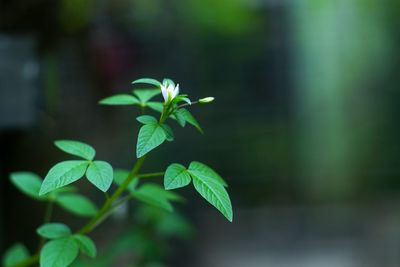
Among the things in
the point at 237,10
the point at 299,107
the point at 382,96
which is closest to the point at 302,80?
the point at 299,107

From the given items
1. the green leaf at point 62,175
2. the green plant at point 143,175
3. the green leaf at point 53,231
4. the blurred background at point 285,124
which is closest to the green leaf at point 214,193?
the green plant at point 143,175

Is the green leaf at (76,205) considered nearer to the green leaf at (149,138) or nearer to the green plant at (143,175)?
the green plant at (143,175)

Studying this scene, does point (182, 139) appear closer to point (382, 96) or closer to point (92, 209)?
point (382, 96)

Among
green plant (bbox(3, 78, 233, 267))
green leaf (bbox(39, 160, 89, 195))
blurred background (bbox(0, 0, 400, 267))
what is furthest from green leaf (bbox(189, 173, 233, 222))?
blurred background (bbox(0, 0, 400, 267))

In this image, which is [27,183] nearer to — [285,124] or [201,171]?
[201,171]

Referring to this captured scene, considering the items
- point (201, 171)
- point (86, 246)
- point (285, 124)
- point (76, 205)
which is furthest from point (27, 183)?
point (285, 124)
